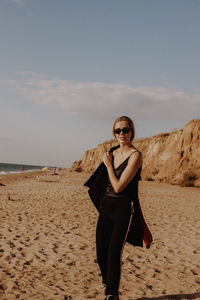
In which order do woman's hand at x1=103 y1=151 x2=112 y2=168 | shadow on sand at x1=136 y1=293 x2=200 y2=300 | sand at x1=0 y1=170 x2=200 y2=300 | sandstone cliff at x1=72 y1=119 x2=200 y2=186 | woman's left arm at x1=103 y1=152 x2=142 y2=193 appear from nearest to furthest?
woman's left arm at x1=103 y1=152 x2=142 y2=193 → woman's hand at x1=103 y1=151 x2=112 y2=168 → shadow on sand at x1=136 y1=293 x2=200 y2=300 → sand at x1=0 y1=170 x2=200 y2=300 → sandstone cliff at x1=72 y1=119 x2=200 y2=186

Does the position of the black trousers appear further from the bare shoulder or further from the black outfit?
the bare shoulder

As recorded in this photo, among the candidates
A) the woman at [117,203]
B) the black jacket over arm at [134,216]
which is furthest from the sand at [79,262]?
the black jacket over arm at [134,216]

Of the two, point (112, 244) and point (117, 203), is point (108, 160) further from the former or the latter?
point (112, 244)

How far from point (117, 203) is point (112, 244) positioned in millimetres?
442

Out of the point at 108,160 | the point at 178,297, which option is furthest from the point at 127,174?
the point at 178,297

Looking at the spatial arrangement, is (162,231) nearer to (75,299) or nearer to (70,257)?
(70,257)

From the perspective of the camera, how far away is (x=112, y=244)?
3117 millimetres

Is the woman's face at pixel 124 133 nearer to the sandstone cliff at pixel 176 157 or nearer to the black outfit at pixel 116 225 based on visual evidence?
the black outfit at pixel 116 225

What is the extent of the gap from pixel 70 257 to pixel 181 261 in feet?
7.34

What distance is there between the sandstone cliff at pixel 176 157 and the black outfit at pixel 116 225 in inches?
974

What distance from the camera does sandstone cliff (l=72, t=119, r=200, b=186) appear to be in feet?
93.7

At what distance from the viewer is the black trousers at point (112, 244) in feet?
10.1

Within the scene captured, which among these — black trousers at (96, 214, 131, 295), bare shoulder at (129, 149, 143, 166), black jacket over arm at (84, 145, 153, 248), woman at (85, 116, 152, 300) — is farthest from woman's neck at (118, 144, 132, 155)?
black trousers at (96, 214, 131, 295)

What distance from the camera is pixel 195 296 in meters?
4.25
